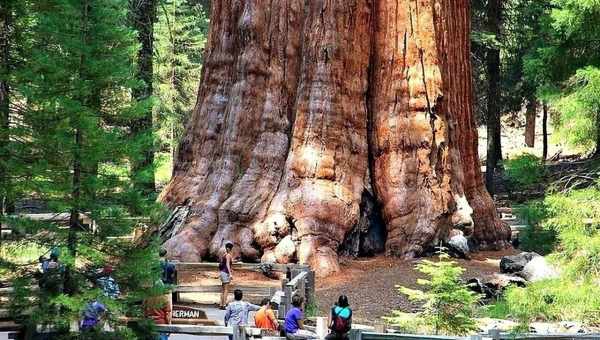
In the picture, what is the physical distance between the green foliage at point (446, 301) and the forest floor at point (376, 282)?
152 cm

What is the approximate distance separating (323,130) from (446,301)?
7755 millimetres

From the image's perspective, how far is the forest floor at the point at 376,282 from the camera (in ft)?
43.7

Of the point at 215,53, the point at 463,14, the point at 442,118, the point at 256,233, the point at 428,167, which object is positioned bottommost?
the point at 256,233

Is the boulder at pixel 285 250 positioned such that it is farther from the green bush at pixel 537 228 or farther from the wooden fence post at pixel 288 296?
the wooden fence post at pixel 288 296

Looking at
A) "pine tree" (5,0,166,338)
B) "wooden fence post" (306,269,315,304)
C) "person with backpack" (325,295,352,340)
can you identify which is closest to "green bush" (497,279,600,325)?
"person with backpack" (325,295,352,340)

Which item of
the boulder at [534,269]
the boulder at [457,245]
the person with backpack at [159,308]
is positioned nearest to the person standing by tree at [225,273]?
the person with backpack at [159,308]

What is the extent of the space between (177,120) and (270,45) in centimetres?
1758

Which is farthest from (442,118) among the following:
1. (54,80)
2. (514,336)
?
(54,80)

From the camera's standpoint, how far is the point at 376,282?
14938 millimetres

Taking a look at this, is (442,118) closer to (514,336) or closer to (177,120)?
(514,336)

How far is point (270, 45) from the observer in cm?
1803

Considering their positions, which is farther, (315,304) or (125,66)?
(315,304)

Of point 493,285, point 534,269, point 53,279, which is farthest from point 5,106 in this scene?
point 534,269

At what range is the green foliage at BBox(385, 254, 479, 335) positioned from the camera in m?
9.52
